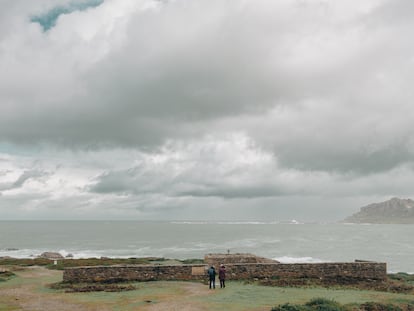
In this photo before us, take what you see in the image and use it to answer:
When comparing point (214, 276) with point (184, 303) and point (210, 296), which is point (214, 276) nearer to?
point (210, 296)

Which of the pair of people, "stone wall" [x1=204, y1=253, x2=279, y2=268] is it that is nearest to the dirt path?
the pair of people

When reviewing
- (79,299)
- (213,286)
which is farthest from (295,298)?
(79,299)

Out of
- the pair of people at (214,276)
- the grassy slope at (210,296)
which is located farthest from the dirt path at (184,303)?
the pair of people at (214,276)

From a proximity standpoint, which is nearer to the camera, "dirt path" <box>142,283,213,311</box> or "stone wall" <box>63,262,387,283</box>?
"dirt path" <box>142,283,213,311</box>

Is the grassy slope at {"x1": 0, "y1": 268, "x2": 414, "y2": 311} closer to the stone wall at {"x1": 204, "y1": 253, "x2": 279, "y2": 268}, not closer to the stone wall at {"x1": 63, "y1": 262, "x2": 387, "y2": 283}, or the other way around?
the stone wall at {"x1": 63, "y1": 262, "x2": 387, "y2": 283}

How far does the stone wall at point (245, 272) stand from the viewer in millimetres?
26219

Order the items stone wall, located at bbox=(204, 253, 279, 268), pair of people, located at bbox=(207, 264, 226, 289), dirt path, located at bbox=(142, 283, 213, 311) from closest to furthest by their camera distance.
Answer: dirt path, located at bbox=(142, 283, 213, 311) < pair of people, located at bbox=(207, 264, 226, 289) < stone wall, located at bbox=(204, 253, 279, 268)

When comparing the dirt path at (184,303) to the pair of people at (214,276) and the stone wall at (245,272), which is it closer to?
the pair of people at (214,276)

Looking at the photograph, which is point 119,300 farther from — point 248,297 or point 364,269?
point 364,269

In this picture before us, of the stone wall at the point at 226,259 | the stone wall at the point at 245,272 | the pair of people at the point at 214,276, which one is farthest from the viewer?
the stone wall at the point at 226,259

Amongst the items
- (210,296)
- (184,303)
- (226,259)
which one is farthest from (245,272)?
(184,303)

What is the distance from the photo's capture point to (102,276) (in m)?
26.2

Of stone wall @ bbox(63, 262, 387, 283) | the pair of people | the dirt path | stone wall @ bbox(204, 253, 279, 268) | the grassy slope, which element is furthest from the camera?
stone wall @ bbox(204, 253, 279, 268)

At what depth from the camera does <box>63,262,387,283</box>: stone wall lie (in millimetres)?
26219
